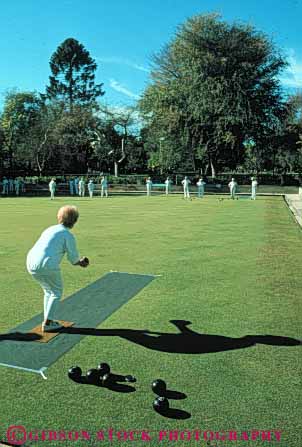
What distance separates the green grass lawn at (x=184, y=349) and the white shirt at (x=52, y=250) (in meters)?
1.05

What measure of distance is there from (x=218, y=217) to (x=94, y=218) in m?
5.72

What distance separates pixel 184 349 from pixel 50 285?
1745 millimetres

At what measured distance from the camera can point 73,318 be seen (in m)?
6.06

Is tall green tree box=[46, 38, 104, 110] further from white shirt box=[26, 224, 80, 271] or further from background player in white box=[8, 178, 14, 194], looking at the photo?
white shirt box=[26, 224, 80, 271]

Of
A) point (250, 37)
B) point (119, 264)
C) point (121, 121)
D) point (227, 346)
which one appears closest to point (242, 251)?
point (119, 264)

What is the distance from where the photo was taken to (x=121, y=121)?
5444 cm

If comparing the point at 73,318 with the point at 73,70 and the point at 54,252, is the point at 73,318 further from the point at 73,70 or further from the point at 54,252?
the point at 73,70

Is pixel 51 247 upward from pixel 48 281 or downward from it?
upward

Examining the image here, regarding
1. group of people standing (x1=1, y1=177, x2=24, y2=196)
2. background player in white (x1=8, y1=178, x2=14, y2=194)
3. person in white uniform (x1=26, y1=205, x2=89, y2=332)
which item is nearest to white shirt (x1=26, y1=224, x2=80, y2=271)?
person in white uniform (x1=26, y1=205, x2=89, y2=332)

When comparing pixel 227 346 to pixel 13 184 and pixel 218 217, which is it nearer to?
pixel 218 217

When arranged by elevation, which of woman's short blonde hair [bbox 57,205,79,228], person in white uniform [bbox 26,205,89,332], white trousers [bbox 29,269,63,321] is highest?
woman's short blonde hair [bbox 57,205,79,228]

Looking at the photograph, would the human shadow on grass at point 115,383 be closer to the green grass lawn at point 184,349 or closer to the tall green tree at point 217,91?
the green grass lawn at point 184,349

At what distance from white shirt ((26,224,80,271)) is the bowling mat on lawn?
91 cm

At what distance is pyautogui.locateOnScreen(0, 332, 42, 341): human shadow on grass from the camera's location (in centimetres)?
526
